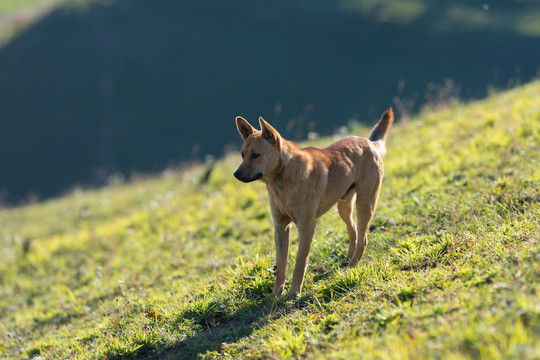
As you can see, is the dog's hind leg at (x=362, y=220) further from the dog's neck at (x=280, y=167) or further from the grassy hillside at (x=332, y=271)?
the dog's neck at (x=280, y=167)

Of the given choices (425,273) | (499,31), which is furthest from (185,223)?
(499,31)

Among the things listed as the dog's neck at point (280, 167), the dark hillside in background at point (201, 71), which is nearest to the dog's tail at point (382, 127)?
the dog's neck at point (280, 167)

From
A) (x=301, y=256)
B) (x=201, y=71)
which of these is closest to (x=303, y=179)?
(x=301, y=256)

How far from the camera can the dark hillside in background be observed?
88.6 feet

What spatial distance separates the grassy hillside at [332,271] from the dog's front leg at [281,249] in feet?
0.78

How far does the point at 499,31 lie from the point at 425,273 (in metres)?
24.7

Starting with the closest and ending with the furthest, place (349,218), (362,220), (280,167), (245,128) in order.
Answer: (280,167), (245,128), (362,220), (349,218)

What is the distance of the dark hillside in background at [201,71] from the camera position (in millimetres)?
27000

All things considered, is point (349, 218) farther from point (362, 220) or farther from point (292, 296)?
point (292, 296)

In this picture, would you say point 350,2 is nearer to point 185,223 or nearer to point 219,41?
point 219,41

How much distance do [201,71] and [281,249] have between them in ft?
100

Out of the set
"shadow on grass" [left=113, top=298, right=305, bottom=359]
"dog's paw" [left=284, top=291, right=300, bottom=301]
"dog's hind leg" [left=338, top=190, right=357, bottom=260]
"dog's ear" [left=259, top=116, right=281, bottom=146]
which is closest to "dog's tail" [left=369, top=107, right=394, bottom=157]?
"dog's hind leg" [left=338, top=190, right=357, bottom=260]

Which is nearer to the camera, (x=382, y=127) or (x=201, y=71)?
(x=382, y=127)

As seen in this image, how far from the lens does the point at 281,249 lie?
A: 5609 mm
